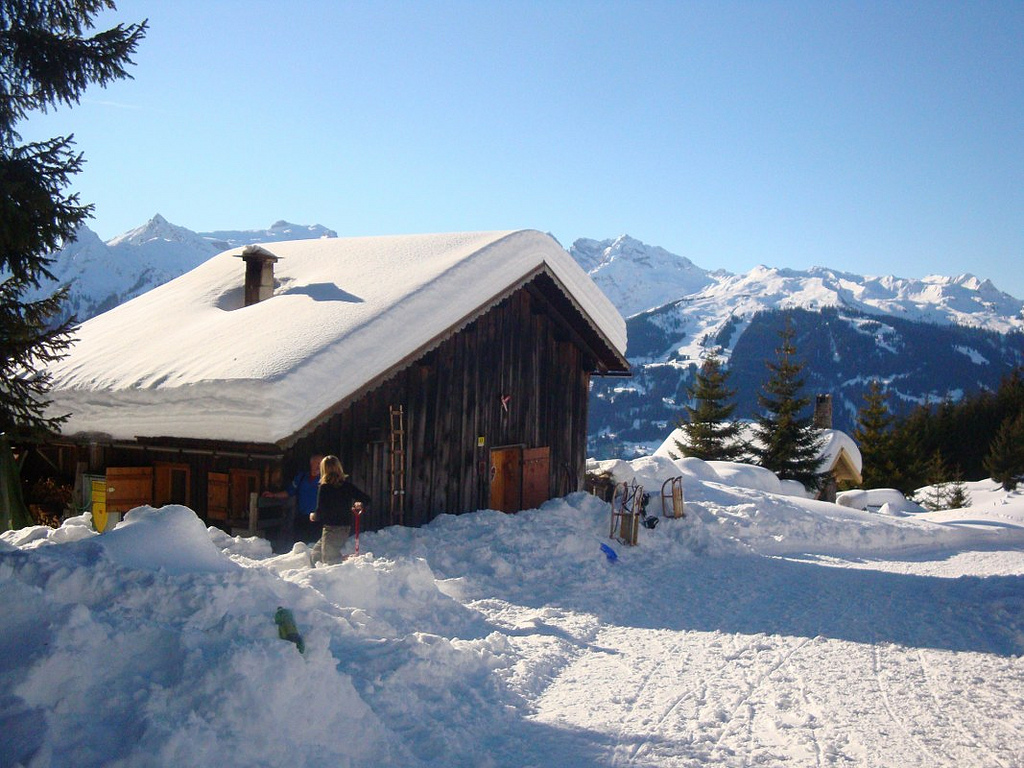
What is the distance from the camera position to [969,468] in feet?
204

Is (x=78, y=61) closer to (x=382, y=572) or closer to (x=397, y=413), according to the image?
(x=382, y=572)

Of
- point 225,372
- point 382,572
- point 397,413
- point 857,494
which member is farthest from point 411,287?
point 857,494

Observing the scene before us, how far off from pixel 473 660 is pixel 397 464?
5.85 metres

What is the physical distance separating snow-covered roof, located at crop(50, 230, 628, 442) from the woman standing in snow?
0.98 meters

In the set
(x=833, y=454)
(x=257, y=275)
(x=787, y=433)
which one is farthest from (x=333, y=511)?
(x=833, y=454)

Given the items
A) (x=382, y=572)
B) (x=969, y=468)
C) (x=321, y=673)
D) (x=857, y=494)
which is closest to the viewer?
(x=321, y=673)

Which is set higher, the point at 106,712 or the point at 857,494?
the point at 106,712

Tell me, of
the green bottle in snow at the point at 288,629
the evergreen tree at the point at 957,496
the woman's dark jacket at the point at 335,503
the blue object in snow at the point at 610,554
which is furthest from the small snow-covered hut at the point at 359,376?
the evergreen tree at the point at 957,496

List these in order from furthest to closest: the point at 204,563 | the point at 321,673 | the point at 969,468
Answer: the point at 969,468 < the point at 204,563 < the point at 321,673

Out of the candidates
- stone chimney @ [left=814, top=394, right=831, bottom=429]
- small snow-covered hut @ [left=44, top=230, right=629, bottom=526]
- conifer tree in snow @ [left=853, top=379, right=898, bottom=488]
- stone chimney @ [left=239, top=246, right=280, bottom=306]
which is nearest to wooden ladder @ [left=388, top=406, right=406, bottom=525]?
small snow-covered hut @ [left=44, top=230, right=629, bottom=526]

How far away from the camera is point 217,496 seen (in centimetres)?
1137

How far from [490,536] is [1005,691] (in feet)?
23.9

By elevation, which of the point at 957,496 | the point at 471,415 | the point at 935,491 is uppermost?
the point at 471,415

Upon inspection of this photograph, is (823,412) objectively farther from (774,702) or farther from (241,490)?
(774,702)
